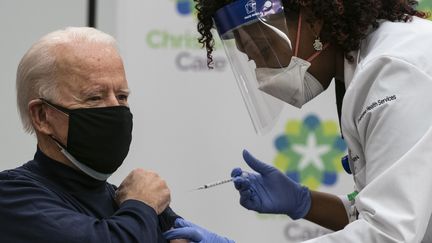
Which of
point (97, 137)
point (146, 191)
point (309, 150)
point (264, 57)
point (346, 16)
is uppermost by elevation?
point (346, 16)

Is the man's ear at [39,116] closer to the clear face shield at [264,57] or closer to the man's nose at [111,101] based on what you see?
the man's nose at [111,101]

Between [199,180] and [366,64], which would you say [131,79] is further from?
[366,64]

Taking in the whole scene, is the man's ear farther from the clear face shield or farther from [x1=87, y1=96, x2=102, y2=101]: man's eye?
the clear face shield

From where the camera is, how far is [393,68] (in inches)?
57.6

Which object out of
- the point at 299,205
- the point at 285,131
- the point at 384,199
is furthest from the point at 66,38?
the point at 285,131

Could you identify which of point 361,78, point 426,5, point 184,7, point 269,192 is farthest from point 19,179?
point 426,5

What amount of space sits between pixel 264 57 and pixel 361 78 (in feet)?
0.96

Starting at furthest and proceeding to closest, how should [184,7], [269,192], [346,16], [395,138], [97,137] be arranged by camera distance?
[184,7]
[269,192]
[346,16]
[97,137]
[395,138]

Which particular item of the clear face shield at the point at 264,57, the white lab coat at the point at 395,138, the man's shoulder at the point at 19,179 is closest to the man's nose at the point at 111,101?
the man's shoulder at the point at 19,179

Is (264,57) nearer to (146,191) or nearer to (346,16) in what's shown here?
(346,16)

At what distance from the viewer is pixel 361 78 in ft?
4.99

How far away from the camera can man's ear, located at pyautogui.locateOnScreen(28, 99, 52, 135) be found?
1.53m

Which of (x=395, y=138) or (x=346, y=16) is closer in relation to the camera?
(x=395, y=138)

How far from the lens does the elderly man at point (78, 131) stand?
4.82 feet
